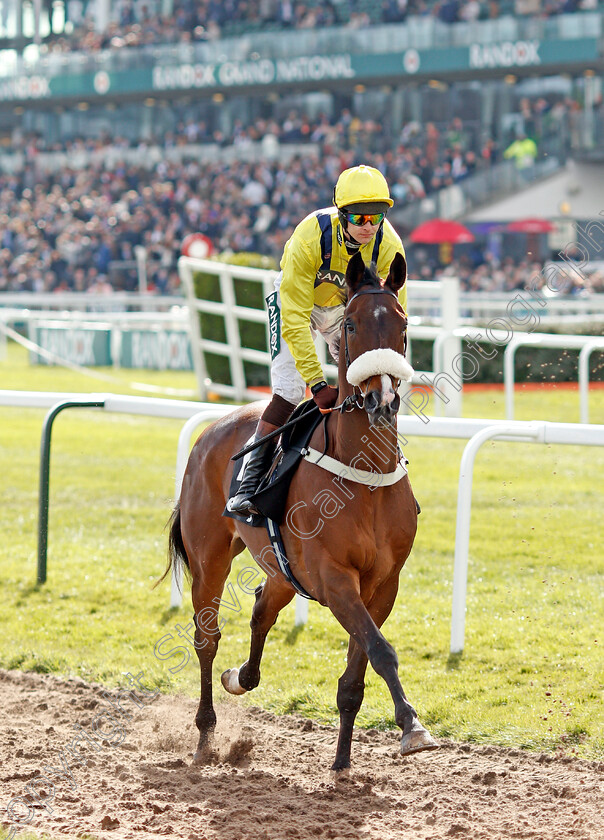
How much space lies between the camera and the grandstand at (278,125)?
2488 cm

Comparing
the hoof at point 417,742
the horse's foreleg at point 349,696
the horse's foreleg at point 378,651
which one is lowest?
the horse's foreleg at point 349,696

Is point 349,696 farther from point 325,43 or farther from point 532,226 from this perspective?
point 325,43

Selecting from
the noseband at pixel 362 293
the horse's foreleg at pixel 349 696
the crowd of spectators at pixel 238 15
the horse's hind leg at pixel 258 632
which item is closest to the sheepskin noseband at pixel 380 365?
the noseband at pixel 362 293

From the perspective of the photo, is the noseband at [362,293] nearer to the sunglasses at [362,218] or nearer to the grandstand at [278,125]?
the sunglasses at [362,218]

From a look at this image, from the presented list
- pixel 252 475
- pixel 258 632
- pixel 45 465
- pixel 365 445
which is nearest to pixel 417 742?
pixel 365 445

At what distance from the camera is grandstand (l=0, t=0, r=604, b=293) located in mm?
24875

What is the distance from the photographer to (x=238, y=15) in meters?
33.0

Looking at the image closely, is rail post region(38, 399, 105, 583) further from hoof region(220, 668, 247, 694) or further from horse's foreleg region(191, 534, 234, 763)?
hoof region(220, 668, 247, 694)

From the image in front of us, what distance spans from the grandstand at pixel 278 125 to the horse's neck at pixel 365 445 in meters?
16.7

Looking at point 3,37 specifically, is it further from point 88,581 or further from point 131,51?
point 88,581

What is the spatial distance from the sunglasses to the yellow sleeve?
0.63ft

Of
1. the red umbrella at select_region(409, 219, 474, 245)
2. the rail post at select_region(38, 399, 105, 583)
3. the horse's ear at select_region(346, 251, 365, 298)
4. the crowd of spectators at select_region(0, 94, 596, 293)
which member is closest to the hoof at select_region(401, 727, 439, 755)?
the horse's ear at select_region(346, 251, 365, 298)

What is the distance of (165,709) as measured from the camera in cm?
449

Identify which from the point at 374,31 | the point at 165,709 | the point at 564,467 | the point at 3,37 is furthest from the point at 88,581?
the point at 3,37
